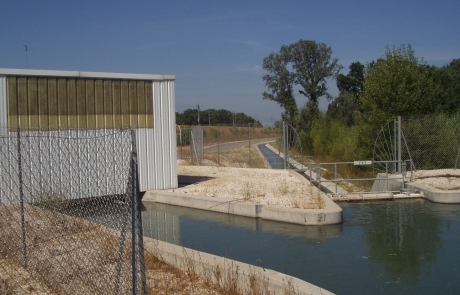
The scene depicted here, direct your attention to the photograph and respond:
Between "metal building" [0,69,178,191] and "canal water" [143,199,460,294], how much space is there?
6.96 feet

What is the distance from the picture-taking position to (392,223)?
1411 cm

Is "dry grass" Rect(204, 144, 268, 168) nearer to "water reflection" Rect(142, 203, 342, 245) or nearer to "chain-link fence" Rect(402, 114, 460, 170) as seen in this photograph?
"chain-link fence" Rect(402, 114, 460, 170)

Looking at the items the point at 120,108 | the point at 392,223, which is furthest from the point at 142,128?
the point at 392,223

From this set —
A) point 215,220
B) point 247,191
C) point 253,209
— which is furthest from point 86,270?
point 247,191

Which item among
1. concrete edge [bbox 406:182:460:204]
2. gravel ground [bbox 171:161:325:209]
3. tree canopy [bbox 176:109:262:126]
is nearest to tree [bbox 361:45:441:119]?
gravel ground [bbox 171:161:325:209]

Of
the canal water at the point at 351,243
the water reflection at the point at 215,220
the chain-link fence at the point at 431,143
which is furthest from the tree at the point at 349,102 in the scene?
the water reflection at the point at 215,220

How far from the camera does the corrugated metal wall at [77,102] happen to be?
1548 centimetres

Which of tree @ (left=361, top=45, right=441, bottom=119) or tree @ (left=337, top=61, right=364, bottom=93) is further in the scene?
tree @ (left=337, top=61, right=364, bottom=93)

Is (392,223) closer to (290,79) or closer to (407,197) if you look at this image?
(407,197)

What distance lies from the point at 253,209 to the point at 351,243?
346cm

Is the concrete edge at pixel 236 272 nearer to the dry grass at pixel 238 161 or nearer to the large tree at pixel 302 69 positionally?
the dry grass at pixel 238 161

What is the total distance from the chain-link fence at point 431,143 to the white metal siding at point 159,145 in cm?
1060

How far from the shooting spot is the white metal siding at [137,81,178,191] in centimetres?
1781

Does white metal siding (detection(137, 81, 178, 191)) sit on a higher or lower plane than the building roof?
lower
